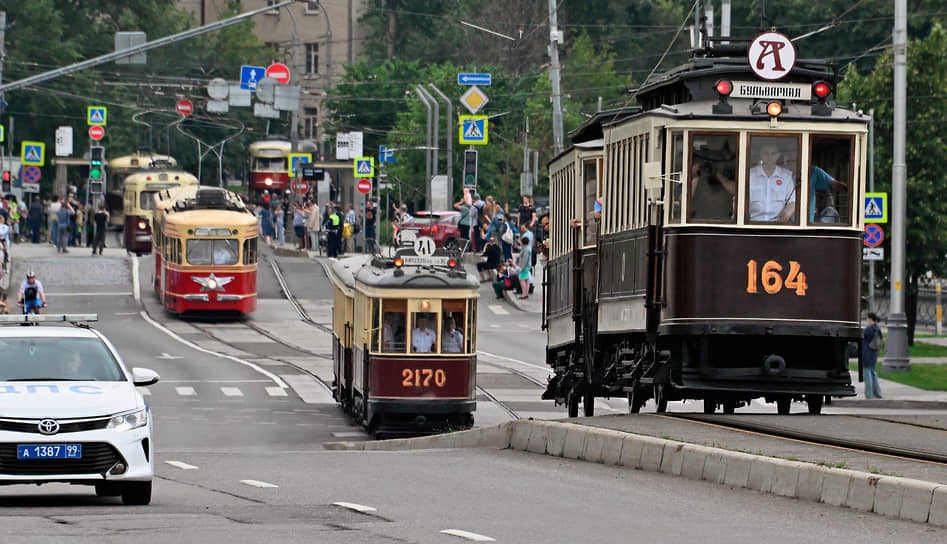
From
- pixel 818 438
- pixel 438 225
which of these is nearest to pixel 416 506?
pixel 818 438

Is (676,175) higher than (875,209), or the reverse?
(875,209)

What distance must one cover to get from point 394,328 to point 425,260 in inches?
45.7

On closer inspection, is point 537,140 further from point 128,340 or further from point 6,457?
point 6,457

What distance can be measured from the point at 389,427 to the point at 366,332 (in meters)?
1.61

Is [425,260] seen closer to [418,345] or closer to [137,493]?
[418,345]

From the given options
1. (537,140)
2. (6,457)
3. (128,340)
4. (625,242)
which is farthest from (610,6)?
(6,457)

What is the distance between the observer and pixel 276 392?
38.8 meters

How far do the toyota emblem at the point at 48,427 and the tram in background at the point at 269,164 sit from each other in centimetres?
8517

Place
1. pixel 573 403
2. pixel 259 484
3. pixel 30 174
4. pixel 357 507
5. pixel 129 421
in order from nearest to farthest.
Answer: pixel 357 507, pixel 129 421, pixel 259 484, pixel 573 403, pixel 30 174

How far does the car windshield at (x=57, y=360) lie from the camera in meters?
15.4

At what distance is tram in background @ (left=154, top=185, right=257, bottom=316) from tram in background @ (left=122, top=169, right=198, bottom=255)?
15.2 m

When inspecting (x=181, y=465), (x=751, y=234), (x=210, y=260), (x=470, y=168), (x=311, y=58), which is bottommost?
(x=181, y=465)

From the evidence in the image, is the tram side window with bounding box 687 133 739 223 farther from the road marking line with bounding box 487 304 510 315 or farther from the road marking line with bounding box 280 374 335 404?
the road marking line with bounding box 487 304 510 315

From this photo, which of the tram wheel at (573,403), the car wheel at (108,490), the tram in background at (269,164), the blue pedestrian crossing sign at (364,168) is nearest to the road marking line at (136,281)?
the blue pedestrian crossing sign at (364,168)
